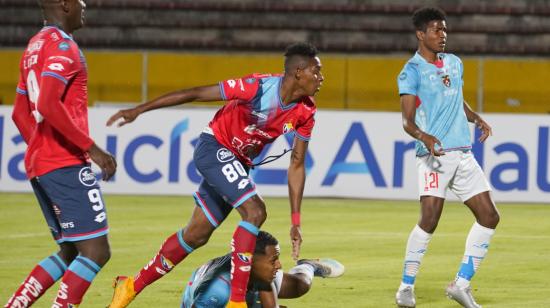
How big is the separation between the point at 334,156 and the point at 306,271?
27.5 feet

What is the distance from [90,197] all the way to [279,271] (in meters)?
1.83

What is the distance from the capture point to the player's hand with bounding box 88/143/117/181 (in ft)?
19.8

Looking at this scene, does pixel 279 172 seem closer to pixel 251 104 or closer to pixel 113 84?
pixel 113 84

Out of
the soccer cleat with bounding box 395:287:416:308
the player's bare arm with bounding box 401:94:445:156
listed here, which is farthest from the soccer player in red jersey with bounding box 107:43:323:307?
the soccer cleat with bounding box 395:287:416:308

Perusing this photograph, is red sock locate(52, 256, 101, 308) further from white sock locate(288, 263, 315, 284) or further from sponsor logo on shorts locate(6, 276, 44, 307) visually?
white sock locate(288, 263, 315, 284)

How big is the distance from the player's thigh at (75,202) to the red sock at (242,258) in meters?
1.08

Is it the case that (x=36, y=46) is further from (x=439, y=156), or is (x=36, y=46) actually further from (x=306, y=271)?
(x=439, y=156)

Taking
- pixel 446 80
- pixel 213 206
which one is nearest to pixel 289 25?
pixel 446 80

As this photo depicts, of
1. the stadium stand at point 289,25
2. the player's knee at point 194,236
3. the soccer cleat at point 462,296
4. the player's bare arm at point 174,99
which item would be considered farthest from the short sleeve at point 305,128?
the stadium stand at point 289,25

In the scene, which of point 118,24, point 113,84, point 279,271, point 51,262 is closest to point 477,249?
point 279,271

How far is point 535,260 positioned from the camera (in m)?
10.7

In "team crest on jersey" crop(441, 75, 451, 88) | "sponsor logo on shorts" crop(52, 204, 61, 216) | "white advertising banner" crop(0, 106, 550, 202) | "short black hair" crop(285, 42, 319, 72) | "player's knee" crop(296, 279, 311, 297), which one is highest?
"short black hair" crop(285, 42, 319, 72)

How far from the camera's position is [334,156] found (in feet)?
54.1

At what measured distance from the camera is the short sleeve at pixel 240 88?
7504mm
